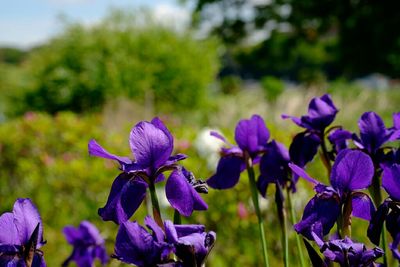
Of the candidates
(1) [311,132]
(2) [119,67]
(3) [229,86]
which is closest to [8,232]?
(1) [311,132]

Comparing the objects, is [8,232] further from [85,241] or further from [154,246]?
[85,241]

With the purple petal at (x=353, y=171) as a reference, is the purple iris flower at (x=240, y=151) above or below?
above

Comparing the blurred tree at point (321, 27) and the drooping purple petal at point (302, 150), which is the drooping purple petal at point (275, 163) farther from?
the blurred tree at point (321, 27)

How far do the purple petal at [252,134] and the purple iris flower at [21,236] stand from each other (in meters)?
0.47

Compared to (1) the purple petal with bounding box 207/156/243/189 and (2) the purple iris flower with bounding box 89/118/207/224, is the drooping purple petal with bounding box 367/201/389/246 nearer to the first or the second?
(2) the purple iris flower with bounding box 89/118/207/224

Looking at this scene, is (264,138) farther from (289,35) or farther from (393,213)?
(289,35)

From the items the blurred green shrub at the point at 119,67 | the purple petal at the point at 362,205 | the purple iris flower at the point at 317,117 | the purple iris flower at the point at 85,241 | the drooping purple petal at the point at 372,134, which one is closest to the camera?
the purple petal at the point at 362,205

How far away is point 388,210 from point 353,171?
0.08 metres

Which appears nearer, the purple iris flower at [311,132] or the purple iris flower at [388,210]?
the purple iris flower at [388,210]

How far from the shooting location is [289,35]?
21.4 m

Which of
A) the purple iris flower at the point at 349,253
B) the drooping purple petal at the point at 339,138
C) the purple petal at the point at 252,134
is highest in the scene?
the purple petal at the point at 252,134

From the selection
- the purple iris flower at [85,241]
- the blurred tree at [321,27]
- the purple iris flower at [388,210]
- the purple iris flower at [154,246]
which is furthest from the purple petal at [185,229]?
the blurred tree at [321,27]

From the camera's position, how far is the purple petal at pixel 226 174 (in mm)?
1158

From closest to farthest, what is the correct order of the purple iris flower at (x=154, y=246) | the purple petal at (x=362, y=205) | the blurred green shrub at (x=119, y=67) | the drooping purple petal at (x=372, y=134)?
the purple iris flower at (x=154, y=246), the purple petal at (x=362, y=205), the drooping purple petal at (x=372, y=134), the blurred green shrub at (x=119, y=67)
